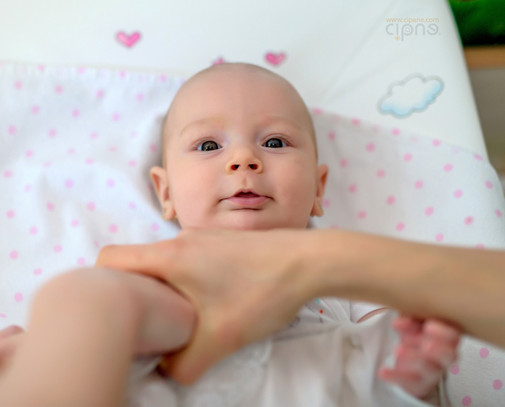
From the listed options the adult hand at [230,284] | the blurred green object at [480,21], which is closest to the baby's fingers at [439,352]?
the adult hand at [230,284]

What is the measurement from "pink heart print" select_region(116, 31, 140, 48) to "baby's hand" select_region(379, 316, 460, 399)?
1.07 meters

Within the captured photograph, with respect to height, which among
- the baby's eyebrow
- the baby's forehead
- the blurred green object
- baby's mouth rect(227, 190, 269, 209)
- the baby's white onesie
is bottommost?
the baby's white onesie

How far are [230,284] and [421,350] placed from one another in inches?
10.6

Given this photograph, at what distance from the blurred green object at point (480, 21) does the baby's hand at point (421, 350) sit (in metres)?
1.26

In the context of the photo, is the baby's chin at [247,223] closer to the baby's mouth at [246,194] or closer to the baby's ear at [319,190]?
the baby's mouth at [246,194]

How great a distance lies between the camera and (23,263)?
44.7 inches

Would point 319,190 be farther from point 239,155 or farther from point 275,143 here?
point 239,155

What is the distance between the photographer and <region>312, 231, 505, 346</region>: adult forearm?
0.65 meters

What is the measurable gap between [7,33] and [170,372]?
43.3 inches

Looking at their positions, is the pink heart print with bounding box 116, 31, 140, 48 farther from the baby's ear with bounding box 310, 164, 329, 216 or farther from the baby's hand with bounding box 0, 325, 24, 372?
the baby's hand with bounding box 0, 325, 24, 372

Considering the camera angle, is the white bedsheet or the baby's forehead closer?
the baby's forehead

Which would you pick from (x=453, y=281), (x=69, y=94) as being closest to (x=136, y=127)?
(x=69, y=94)

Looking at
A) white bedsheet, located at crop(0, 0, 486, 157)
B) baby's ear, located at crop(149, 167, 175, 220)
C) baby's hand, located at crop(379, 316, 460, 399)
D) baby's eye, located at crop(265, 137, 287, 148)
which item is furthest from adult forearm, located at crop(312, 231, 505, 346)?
white bedsheet, located at crop(0, 0, 486, 157)

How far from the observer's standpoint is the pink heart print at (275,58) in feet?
4.65
